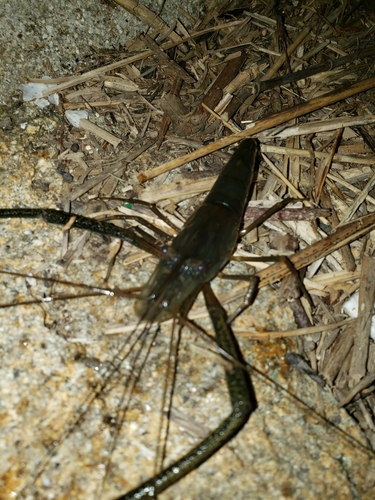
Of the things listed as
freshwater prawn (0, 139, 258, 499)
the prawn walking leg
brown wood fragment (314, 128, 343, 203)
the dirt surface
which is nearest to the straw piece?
the dirt surface

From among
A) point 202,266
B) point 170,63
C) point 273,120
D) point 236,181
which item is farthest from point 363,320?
point 170,63

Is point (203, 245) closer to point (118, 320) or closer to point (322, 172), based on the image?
point (118, 320)

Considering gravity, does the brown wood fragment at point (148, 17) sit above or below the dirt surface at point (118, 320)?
above

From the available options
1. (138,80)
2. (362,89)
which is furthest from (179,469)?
(362,89)

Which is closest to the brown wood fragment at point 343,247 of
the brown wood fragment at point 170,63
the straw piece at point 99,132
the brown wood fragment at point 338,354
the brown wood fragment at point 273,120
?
the brown wood fragment at point 338,354

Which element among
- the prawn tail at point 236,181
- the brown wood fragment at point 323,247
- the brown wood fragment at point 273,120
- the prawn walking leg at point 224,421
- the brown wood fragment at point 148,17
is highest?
the brown wood fragment at point 148,17

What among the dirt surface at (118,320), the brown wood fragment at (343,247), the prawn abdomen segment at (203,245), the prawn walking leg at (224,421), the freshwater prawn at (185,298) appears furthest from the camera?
the brown wood fragment at (343,247)

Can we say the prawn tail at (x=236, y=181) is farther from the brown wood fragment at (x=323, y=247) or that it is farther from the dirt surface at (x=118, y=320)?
the brown wood fragment at (x=323, y=247)

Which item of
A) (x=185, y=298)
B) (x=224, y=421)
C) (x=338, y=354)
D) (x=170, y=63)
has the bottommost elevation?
(x=224, y=421)

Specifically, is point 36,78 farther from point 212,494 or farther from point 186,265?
point 212,494

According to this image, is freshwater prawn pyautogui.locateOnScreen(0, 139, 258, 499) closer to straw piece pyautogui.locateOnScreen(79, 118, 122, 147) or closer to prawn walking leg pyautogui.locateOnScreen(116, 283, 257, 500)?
prawn walking leg pyautogui.locateOnScreen(116, 283, 257, 500)
